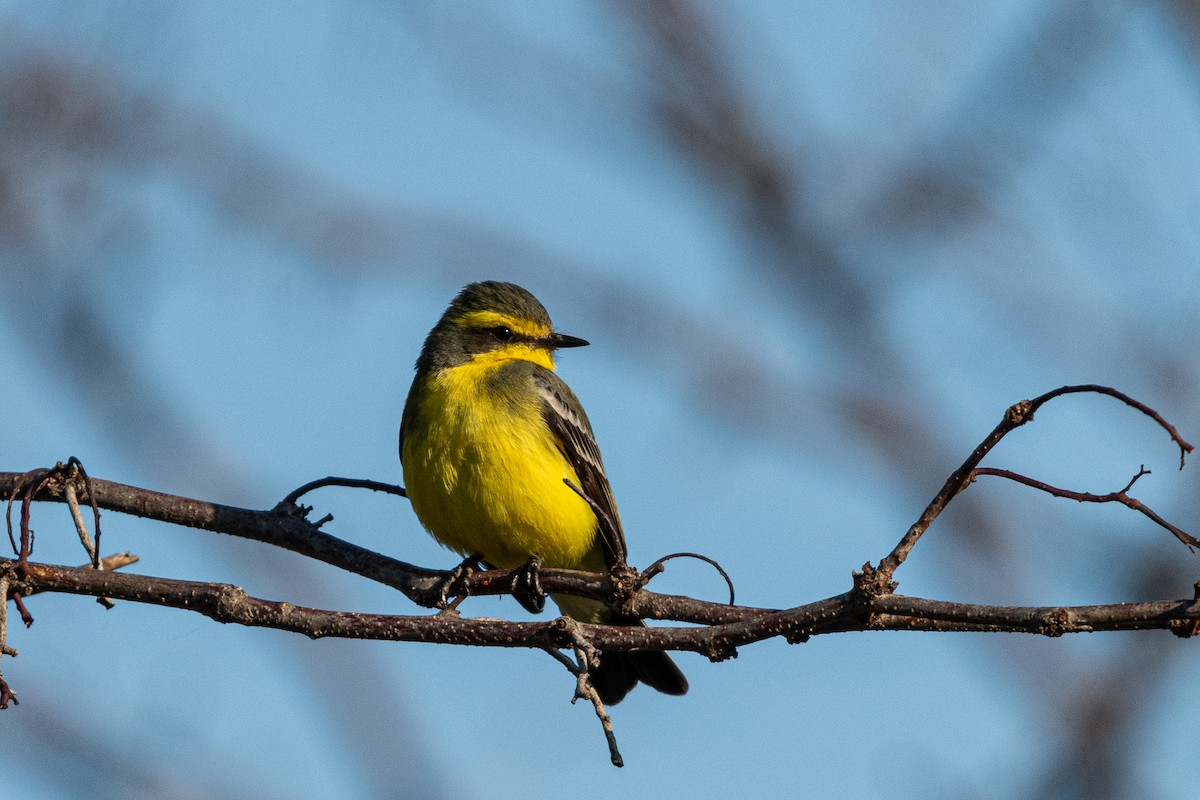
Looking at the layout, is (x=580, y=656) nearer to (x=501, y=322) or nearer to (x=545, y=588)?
(x=545, y=588)

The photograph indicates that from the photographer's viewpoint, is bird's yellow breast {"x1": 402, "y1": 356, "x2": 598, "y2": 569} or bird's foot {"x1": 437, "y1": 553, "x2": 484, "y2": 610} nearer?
bird's foot {"x1": 437, "y1": 553, "x2": 484, "y2": 610}

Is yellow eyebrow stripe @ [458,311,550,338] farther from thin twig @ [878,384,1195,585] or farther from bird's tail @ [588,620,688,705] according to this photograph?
thin twig @ [878,384,1195,585]

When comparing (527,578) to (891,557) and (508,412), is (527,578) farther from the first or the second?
(891,557)

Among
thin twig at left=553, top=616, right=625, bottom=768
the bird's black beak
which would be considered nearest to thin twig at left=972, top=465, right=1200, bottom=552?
thin twig at left=553, top=616, right=625, bottom=768

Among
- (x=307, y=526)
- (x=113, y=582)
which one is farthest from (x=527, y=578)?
(x=113, y=582)

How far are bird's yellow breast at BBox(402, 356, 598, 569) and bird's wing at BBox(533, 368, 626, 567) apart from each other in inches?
4.9

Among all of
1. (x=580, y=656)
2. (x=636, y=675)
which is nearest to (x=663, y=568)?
(x=580, y=656)

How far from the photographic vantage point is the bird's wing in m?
7.46

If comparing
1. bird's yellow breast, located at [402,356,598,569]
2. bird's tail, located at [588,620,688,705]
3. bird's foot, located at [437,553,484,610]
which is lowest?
bird's foot, located at [437,553,484,610]

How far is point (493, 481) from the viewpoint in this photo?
22.4ft

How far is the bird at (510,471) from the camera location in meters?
6.86

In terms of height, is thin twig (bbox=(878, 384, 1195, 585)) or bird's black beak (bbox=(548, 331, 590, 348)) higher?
bird's black beak (bbox=(548, 331, 590, 348))

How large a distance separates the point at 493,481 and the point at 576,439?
91 cm

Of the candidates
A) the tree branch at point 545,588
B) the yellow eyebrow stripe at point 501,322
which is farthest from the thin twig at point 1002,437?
the yellow eyebrow stripe at point 501,322
